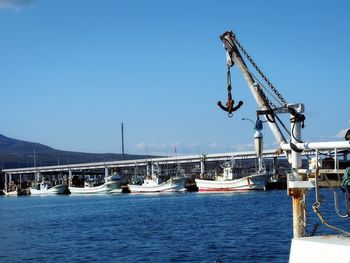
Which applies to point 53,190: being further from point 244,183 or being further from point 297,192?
point 297,192

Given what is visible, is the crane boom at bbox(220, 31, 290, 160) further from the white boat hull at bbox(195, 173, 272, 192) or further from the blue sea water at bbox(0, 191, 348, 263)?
the white boat hull at bbox(195, 173, 272, 192)

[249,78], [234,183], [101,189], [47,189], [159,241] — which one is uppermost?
[249,78]

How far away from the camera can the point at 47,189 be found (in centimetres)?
18488

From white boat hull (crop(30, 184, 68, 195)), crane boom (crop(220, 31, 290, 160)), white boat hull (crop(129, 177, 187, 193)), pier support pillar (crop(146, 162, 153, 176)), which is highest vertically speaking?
crane boom (crop(220, 31, 290, 160))

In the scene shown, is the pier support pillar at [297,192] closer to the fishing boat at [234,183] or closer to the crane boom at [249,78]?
the crane boom at [249,78]

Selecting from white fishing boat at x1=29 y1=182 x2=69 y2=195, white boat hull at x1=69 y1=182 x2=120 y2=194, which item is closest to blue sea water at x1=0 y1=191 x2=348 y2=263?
white boat hull at x1=69 y1=182 x2=120 y2=194

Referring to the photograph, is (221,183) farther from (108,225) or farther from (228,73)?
(228,73)

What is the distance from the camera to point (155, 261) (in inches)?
1174

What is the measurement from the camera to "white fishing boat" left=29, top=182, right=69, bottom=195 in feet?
587

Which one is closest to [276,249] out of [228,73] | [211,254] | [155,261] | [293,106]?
[211,254]

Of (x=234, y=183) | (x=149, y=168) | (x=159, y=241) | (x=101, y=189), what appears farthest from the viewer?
(x=149, y=168)

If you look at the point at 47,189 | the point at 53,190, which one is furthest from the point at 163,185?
the point at 47,189

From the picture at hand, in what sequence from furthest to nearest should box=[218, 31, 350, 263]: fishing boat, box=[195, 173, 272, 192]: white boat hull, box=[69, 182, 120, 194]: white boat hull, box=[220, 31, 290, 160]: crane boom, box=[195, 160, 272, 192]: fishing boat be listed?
1. box=[69, 182, 120, 194]: white boat hull
2. box=[195, 160, 272, 192]: fishing boat
3. box=[195, 173, 272, 192]: white boat hull
4. box=[220, 31, 290, 160]: crane boom
5. box=[218, 31, 350, 263]: fishing boat

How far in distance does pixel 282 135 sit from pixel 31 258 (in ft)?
71.3
